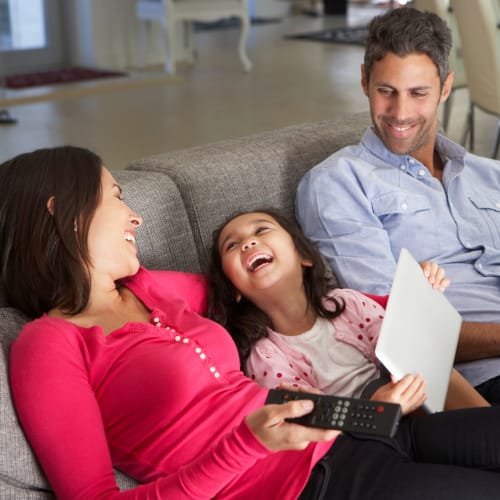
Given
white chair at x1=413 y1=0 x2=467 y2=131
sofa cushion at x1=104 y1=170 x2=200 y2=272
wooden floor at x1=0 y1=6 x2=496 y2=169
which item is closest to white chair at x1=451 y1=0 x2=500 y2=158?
white chair at x1=413 y1=0 x2=467 y2=131

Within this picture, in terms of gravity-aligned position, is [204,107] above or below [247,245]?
below

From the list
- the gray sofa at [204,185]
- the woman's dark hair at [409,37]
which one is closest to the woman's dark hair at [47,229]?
the gray sofa at [204,185]

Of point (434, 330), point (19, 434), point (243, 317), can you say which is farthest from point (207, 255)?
point (19, 434)

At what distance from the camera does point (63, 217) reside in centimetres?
143

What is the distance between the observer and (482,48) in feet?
12.4

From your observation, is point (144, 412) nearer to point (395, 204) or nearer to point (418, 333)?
point (418, 333)

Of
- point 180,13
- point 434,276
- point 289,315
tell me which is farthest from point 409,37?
point 180,13

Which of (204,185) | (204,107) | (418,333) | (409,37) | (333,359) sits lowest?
(204,107)

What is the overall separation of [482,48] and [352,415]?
3033mm

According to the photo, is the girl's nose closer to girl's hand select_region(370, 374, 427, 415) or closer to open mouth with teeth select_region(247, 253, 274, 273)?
open mouth with teeth select_region(247, 253, 274, 273)

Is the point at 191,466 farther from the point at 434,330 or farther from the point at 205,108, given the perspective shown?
the point at 205,108

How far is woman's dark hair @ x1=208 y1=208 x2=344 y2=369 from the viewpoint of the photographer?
1645 mm

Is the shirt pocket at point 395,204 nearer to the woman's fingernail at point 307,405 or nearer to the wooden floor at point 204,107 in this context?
the woman's fingernail at point 307,405

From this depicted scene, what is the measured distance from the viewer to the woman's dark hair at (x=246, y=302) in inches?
64.7
